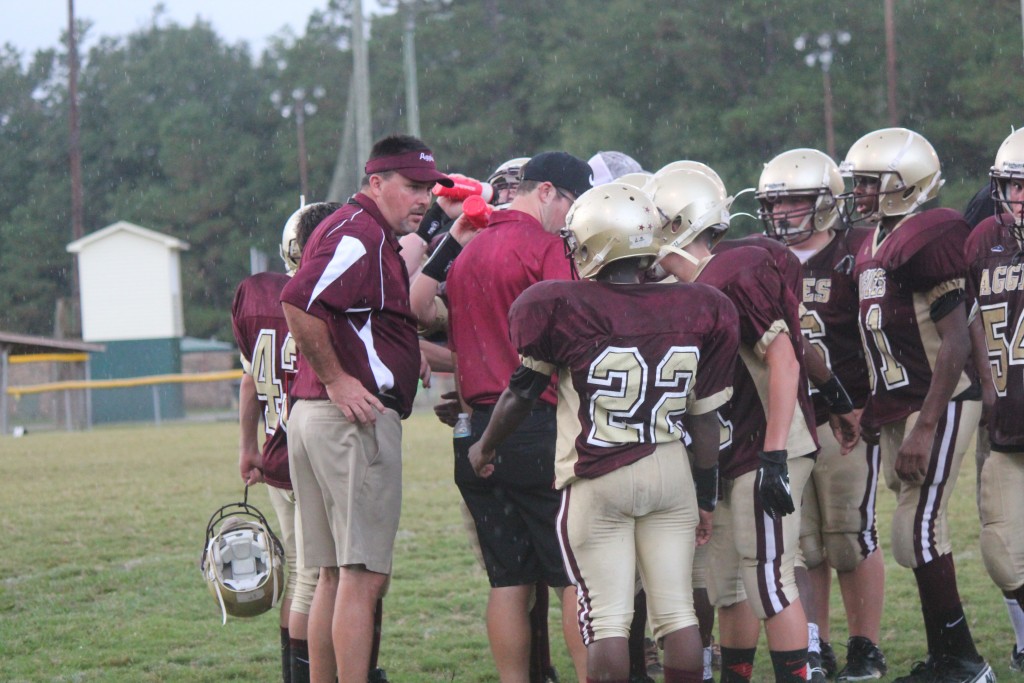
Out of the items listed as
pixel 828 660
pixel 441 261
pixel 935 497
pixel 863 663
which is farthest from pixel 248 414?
pixel 935 497

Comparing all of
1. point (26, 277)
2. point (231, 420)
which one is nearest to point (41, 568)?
point (231, 420)

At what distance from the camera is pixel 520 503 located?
4.67m

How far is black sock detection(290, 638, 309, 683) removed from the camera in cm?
491

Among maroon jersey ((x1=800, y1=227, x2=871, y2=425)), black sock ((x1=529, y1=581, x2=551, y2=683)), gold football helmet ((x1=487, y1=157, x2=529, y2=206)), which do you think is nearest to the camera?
black sock ((x1=529, y1=581, x2=551, y2=683))

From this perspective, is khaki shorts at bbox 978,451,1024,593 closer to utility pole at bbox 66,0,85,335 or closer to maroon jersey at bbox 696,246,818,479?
maroon jersey at bbox 696,246,818,479

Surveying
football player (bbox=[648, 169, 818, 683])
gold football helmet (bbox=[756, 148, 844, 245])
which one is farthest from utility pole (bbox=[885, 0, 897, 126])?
football player (bbox=[648, 169, 818, 683])

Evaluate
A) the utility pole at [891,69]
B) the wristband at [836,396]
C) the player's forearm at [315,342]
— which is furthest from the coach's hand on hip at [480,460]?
the utility pole at [891,69]

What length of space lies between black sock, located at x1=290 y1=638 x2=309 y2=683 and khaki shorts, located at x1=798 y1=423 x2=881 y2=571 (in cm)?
212

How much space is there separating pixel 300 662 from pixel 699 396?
6.51ft

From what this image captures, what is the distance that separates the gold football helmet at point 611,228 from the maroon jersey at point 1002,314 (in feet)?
5.12

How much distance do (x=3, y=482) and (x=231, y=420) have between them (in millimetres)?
12437

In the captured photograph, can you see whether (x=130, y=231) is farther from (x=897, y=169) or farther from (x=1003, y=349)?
(x=1003, y=349)

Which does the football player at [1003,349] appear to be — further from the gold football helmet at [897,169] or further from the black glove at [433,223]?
the black glove at [433,223]

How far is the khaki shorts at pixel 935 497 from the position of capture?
4941mm
